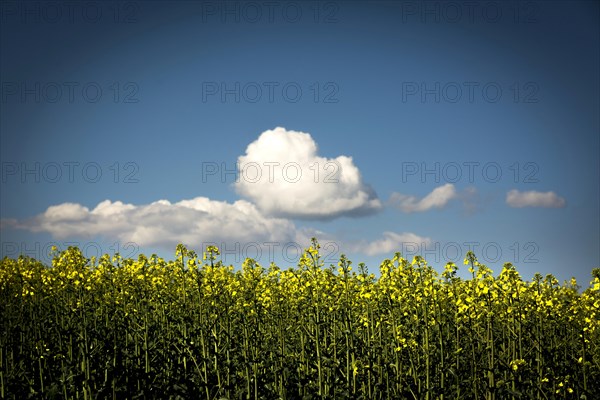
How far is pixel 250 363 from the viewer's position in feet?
34.1

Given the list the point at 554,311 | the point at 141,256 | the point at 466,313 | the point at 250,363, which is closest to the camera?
the point at 250,363

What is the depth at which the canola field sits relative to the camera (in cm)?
1050

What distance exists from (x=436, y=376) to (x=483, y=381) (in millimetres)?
1042

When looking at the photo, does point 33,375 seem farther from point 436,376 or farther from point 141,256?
point 436,376

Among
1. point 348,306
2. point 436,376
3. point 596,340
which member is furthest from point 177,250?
point 596,340

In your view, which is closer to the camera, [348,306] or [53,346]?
[348,306]

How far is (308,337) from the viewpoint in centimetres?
1276

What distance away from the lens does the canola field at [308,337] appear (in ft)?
34.4

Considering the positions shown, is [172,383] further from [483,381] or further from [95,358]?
[483,381]

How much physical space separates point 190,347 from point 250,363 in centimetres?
139

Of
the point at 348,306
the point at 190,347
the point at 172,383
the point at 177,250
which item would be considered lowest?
the point at 172,383

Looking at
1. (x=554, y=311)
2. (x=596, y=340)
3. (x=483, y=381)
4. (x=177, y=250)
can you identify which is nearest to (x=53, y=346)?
(x=177, y=250)

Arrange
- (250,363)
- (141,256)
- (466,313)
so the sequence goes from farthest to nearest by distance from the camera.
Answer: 1. (141,256)
2. (466,313)
3. (250,363)

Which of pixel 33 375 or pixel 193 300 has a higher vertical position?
pixel 193 300
